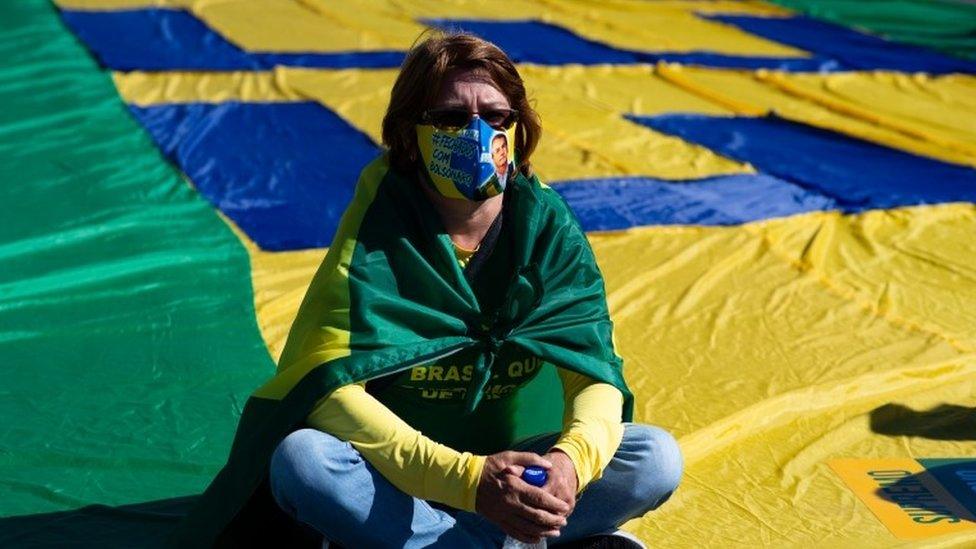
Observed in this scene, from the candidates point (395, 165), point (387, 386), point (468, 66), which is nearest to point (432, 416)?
point (387, 386)

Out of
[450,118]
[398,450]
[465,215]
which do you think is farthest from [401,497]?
[450,118]

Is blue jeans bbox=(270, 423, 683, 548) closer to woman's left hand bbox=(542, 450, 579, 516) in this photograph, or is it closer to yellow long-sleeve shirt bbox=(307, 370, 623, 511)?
yellow long-sleeve shirt bbox=(307, 370, 623, 511)

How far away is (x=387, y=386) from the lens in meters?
2.06

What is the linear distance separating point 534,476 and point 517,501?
0.14 feet

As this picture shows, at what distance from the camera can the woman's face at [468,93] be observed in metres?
2.10

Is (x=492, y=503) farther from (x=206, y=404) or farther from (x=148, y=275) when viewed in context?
(x=148, y=275)

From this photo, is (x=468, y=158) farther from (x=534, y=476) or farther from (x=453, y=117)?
(x=534, y=476)

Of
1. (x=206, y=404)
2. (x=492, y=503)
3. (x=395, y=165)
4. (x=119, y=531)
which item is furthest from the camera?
(x=206, y=404)

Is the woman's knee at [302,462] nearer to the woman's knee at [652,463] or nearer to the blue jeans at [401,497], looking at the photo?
the blue jeans at [401,497]

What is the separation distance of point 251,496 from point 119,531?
47cm

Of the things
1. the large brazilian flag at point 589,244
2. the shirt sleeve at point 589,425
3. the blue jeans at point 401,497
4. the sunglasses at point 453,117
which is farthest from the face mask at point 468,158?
the blue jeans at point 401,497

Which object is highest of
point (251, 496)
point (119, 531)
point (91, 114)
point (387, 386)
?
point (387, 386)

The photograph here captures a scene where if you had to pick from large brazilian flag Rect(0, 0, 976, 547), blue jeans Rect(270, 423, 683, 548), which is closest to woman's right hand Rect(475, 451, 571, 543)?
blue jeans Rect(270, 423, 683, 548)

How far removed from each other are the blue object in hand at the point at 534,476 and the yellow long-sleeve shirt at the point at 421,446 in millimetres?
71
